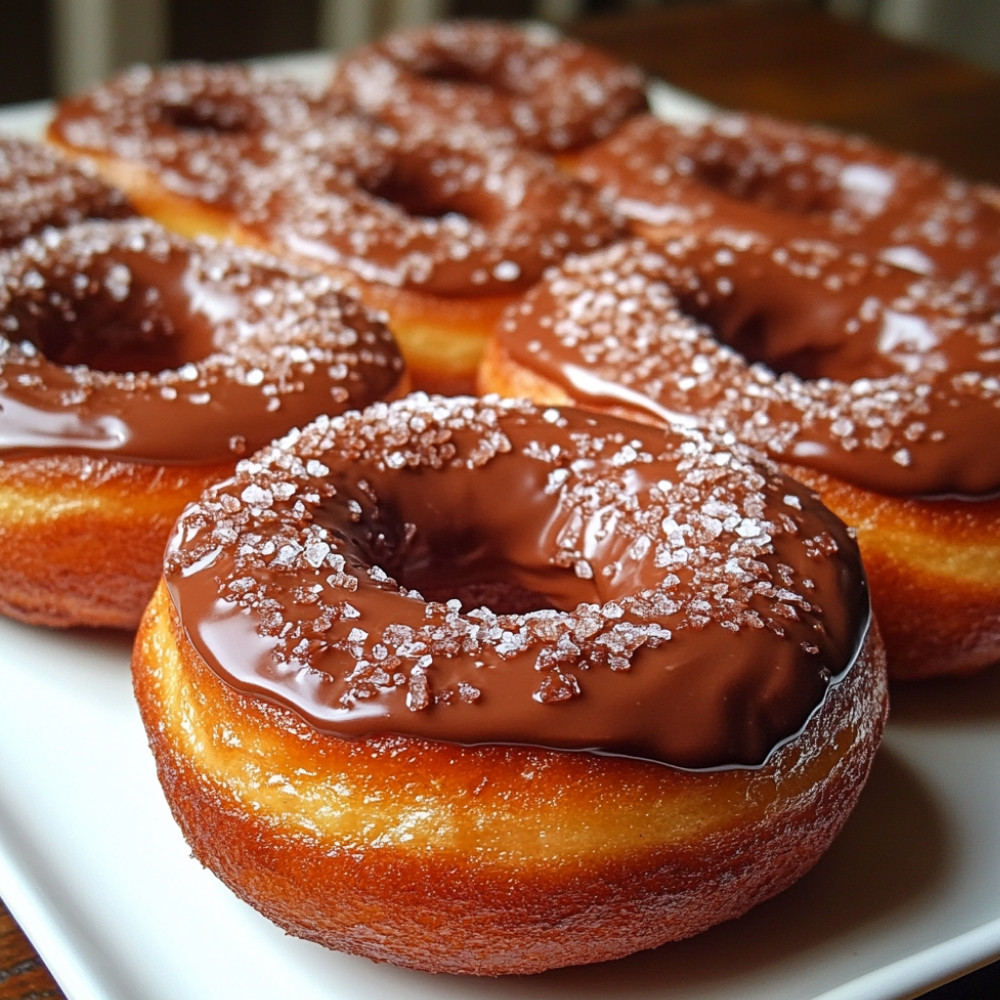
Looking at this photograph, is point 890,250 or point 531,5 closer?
point 890,250

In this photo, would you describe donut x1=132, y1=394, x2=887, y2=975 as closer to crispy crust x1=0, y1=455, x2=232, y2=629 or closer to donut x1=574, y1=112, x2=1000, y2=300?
crispy crust x1=0, y1=455, x2=232, y2=629

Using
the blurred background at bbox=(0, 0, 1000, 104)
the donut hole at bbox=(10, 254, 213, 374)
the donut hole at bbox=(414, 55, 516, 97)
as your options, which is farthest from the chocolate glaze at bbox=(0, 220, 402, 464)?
the blurred background at bbox=(0, 0, 1000, 104)

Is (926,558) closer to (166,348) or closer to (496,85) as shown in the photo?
(166,348)

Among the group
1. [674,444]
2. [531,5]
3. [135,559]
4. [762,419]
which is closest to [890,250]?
[762,419]

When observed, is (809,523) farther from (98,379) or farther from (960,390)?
(98,379)

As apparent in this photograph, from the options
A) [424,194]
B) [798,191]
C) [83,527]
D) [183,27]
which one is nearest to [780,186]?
[798,191]

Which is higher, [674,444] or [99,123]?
[674,444]

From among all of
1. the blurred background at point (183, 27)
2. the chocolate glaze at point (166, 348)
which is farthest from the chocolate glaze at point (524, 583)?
the blurred background at point (183, 27)
